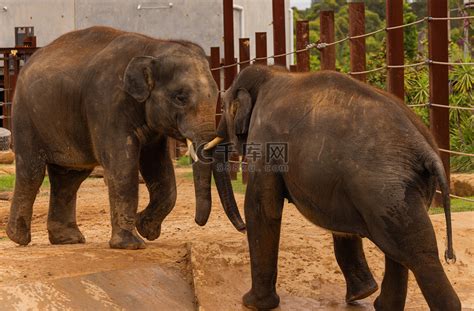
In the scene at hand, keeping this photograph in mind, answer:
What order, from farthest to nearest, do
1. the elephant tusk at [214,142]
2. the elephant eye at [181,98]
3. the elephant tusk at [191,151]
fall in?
the elephant eye at [181,98] → the elephant tusk at [191,151] → the elephant tusk at [214,142]

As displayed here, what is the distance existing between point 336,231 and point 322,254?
1.61 m

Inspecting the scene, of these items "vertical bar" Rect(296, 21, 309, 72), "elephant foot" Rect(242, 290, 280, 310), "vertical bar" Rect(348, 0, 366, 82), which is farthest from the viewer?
"vertical bar" Rect(296, 21, 309, 72)

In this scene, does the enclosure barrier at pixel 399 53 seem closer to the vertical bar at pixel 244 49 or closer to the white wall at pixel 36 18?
the vertical bar at pixel 244 49

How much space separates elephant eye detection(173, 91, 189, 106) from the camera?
720 centimetres

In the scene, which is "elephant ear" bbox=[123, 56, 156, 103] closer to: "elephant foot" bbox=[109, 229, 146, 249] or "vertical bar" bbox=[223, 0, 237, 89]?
"elephant foot" bbox=[109, 229, 146, 249]

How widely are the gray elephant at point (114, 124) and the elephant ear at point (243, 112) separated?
0.54 metres

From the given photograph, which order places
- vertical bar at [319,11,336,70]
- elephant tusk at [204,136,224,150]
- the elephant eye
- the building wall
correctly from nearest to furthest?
elephant tusk at [204,136,224,150], the elephant eye, vertical bar at [319,11,336,70], the building wall

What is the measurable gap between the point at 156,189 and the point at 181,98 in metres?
0.97

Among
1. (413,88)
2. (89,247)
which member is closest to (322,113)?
(89,247)

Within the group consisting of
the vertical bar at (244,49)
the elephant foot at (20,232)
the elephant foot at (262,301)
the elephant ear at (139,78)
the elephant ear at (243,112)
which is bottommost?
the elephant foot at (262,301)

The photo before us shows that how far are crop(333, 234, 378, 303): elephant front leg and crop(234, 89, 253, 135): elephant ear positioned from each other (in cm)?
88

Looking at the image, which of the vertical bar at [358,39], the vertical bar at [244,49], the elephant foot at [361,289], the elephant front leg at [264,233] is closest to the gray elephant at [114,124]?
the elephant front leg at [264,233]

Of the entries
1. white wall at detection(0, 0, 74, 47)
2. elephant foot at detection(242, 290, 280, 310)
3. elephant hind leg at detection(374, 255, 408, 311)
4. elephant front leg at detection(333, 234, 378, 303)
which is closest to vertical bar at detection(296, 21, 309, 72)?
elephant front leg at detection(333, 234, 378, 303)

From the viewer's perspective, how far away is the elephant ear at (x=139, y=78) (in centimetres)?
730
